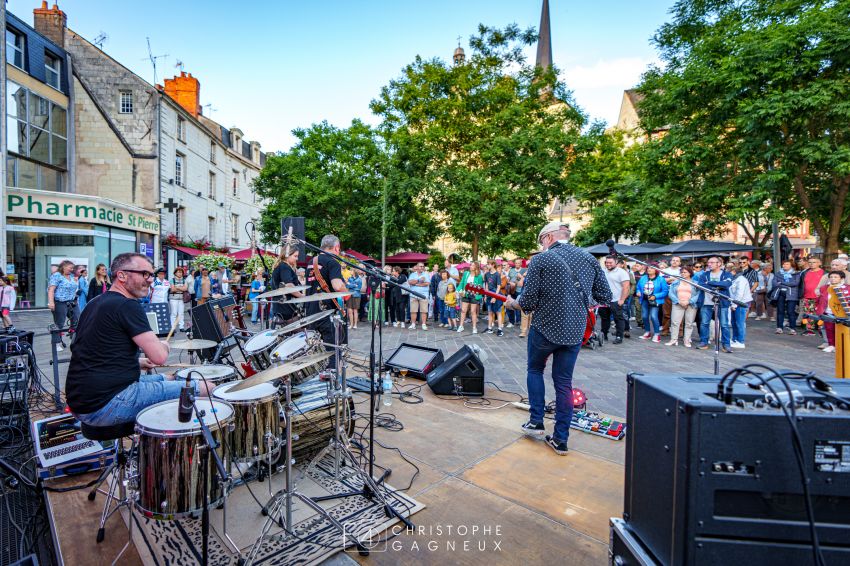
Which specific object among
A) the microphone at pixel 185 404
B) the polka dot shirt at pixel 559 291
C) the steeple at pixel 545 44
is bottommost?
the microphone at pixel 185 404

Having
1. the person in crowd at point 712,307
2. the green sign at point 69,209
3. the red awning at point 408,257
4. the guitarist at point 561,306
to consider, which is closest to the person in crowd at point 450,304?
the person in crowd at point 712,307

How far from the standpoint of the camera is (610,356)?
8.02 meters

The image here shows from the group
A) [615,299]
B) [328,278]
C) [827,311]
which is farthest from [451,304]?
[827,311]

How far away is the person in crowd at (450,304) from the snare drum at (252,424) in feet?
29.1

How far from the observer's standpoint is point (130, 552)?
254cm

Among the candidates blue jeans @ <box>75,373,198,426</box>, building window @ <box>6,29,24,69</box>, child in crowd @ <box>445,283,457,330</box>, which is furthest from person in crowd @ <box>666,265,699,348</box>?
building window @ <box>6,29,24,69</box>

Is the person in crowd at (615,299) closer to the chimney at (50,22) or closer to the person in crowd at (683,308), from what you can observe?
the person in crowd at (683,308)

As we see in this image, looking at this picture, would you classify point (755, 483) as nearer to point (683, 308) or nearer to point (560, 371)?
point (560, 371)

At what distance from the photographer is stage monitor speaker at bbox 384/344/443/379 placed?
6215 mm

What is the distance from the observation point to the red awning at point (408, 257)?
26.1 meters

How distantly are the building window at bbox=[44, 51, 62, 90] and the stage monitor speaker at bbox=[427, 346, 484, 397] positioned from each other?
867 inches

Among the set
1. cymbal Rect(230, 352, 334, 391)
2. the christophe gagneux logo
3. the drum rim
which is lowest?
the christophe gagneux logo

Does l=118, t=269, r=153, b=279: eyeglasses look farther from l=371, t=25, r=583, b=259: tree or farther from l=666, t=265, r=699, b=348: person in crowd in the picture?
l=371, t=25, r=583, b=259: tree

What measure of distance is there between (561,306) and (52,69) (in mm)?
24197
